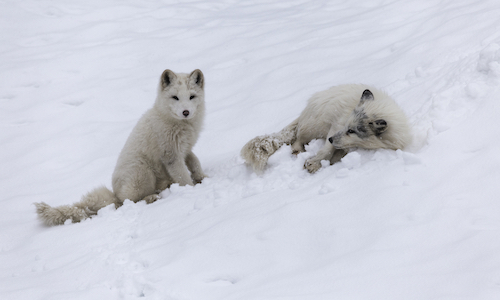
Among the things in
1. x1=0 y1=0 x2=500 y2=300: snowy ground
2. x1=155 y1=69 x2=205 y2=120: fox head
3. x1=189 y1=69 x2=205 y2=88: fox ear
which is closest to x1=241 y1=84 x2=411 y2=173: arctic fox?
x1=0 y1=0 x2=500 y2=300: snowy ground

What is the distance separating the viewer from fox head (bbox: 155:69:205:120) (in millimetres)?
4879

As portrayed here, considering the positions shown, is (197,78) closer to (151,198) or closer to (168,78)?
(168,78)

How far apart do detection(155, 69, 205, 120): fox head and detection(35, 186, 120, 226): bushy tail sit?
1.39 m

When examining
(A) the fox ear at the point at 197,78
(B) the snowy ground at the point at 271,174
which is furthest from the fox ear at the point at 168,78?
(B) the snowy ground at the point at 271,174

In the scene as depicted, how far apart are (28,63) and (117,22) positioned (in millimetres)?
3236

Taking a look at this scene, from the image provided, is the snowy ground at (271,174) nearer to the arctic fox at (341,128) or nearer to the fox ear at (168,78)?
the arctic fox at (341,128)

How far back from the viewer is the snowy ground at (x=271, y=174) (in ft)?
7.61

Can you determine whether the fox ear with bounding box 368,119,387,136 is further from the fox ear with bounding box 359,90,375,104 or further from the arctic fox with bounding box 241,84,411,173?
the fox ear with bounding box 359,90,375,104

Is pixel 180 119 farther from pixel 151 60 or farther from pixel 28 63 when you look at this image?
pixel 28 63

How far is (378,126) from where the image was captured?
3691 mm

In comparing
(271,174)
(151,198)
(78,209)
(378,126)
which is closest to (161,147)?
(151,198)

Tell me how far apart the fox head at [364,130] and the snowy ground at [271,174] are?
204 mm

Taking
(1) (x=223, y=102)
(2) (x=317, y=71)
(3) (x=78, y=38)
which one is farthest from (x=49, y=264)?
(3) (x=78, y=38)

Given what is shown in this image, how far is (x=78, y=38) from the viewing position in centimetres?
1078
